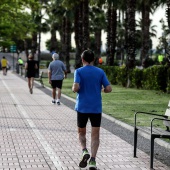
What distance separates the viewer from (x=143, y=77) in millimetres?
26859

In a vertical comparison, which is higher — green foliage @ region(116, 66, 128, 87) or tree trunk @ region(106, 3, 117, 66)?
Result: tree trunk @ region(106, 3, 117, 66)

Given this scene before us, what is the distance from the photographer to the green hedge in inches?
942

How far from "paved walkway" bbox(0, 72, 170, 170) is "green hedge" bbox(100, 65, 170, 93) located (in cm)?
1005

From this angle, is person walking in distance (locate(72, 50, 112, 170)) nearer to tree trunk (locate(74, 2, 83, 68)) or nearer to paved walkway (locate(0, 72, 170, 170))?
paved walkway (locate(0, 72, 170, 170))

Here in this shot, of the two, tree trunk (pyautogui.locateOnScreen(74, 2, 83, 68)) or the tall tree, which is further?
tree trunk (pyautogui.locateOnScreen(74, 2, 83, 68))

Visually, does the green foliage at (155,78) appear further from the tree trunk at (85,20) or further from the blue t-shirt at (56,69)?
the tree trunk at (85,20)

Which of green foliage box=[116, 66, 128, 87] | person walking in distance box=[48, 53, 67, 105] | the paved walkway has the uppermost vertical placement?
person walking in distance box=[48, 53, 67, 105]

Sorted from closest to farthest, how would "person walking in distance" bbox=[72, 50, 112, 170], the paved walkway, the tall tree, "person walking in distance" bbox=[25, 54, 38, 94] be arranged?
1. "person walking in distance" bbox=[72, 50, 112, 170]
2. the paved walkway
3. "person walking in distance" bbox=[25, 54, 38, 94]
4. the tall tree

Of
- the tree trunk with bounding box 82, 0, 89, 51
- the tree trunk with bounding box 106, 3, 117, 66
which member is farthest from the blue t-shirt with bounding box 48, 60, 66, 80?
the tree trunk with bounding box 106, 3, 117, 66

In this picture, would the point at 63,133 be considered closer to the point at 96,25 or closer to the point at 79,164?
the point at 79,164

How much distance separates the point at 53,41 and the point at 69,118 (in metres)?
53.2

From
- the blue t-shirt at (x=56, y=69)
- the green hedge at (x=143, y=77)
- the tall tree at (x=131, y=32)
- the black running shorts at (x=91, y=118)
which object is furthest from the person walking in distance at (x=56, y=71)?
the tall tree at (x=131, y=32)

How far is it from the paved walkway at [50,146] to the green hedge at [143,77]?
10.1 m

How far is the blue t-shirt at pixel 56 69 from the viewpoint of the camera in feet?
57.9
